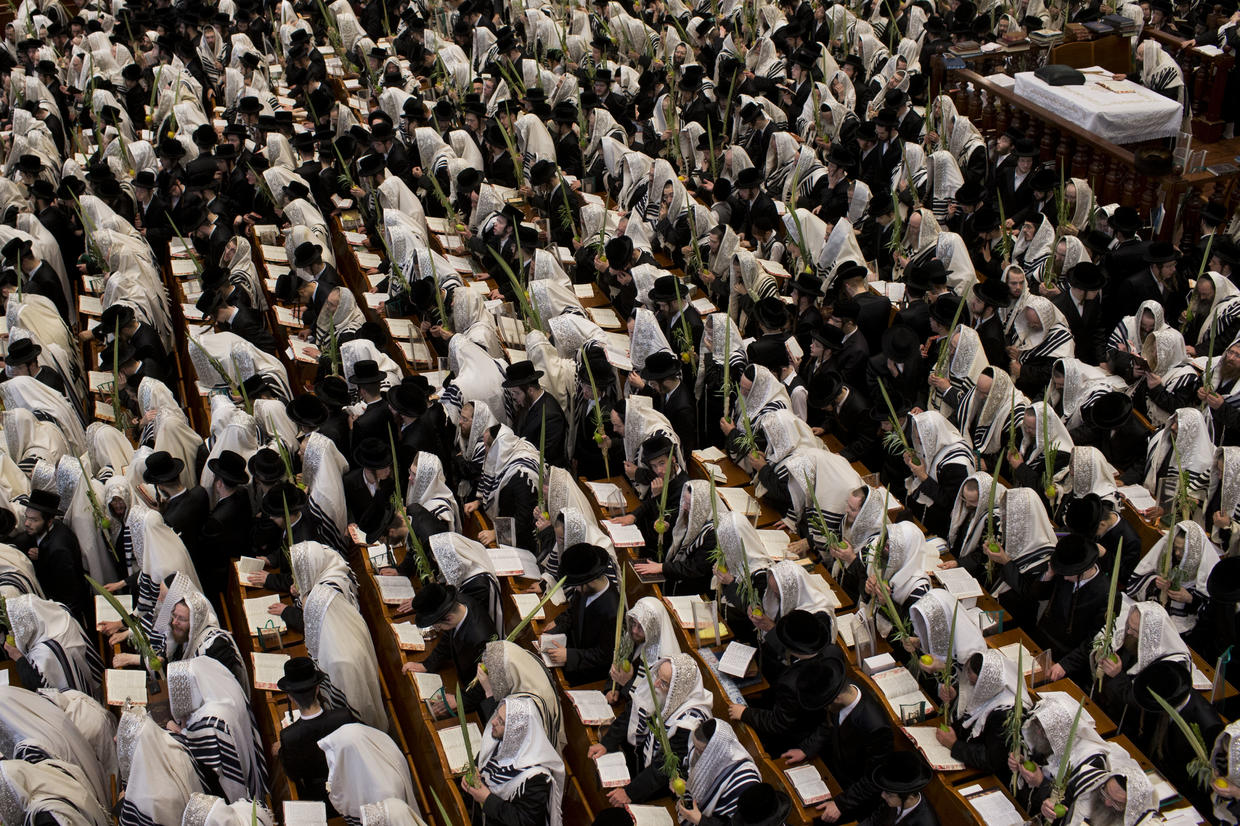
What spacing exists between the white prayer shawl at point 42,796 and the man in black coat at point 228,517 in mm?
2540

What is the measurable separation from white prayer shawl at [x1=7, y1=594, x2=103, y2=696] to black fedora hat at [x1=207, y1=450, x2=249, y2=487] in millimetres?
1521

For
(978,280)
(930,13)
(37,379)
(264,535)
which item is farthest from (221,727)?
(930,13)

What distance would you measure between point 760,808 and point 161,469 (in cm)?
557

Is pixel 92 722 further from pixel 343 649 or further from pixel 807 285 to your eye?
pixel 807 285

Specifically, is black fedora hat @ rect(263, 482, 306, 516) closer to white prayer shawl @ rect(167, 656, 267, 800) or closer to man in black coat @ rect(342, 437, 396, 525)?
man in black coat @ rect(342, 437, 396, 525)

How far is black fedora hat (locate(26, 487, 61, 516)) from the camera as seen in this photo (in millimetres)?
9438

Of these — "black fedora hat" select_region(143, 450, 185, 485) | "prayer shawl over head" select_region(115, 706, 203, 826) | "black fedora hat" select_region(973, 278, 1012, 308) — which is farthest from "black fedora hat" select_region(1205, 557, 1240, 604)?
"black fedora hat" select_region(143, 450, 185, 485)

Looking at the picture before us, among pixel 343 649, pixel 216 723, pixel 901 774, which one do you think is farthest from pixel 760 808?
pixel 216 723

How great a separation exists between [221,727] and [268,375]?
4.45 m

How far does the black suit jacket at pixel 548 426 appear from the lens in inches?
409

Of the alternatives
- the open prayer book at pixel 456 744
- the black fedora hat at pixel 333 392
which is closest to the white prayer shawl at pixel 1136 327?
the open prayer book at pixel 456 744

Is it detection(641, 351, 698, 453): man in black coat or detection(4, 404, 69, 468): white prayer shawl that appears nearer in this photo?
detection(641, 351, 698, 453): man in black coat

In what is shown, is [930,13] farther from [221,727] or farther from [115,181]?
[221,727]

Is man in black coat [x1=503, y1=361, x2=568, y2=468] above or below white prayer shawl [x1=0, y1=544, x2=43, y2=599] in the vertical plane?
above
